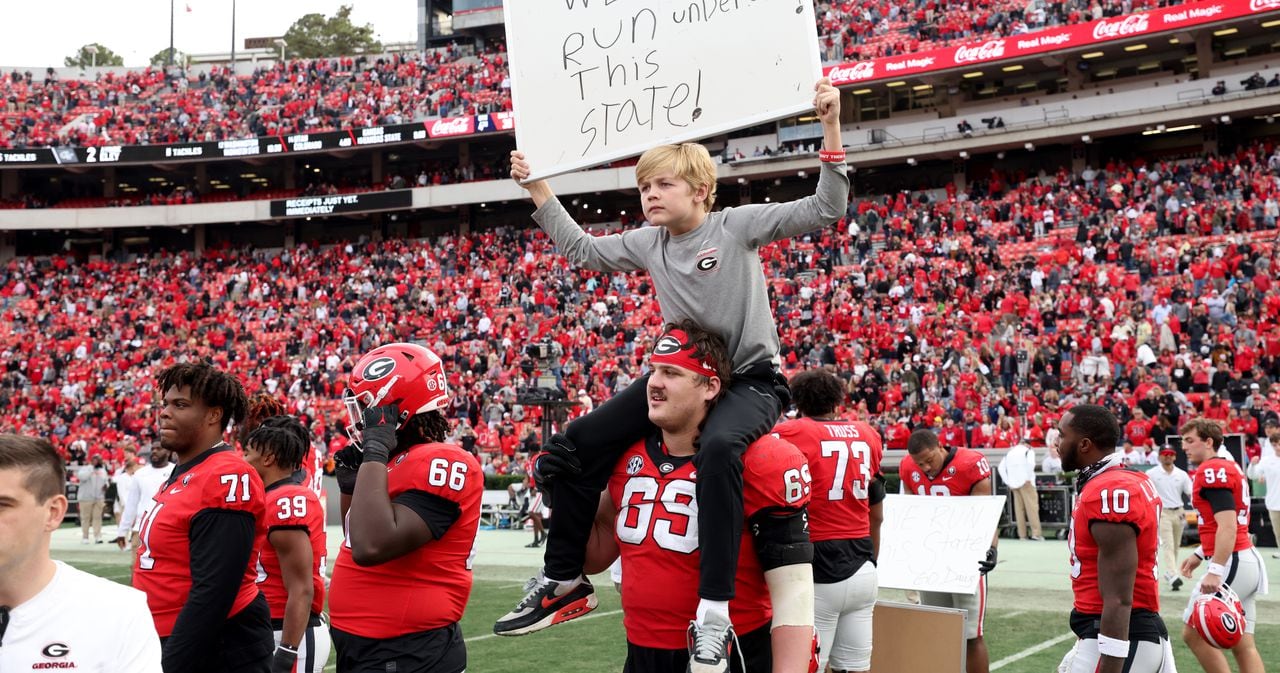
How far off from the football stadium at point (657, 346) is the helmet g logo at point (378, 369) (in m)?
0.03

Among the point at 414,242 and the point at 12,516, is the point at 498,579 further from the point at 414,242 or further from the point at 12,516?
the point at 414,242

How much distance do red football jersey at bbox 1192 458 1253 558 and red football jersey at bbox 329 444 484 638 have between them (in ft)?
16.9

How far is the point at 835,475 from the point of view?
6324 mm

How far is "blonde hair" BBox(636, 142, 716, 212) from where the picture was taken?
3732 millimetres

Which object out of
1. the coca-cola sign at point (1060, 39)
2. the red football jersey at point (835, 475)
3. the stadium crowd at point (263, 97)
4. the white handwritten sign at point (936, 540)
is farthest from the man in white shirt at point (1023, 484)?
the stadium crowd at point (263, 97)

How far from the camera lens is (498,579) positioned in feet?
48.2

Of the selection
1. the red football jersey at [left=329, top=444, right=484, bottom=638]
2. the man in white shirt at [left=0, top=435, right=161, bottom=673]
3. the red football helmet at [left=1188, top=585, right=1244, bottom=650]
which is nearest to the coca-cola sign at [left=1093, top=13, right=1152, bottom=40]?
the red football helmet at [left=1188, top=585, right=1244, bottom=650]

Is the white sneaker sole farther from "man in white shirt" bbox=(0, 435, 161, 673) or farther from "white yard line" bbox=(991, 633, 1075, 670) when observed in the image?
"white yard line" bbox=(991, 633, 1075, 670)

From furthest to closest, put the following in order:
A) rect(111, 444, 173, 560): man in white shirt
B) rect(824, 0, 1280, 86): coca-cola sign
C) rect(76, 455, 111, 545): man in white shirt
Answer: rect(824, 0, 1280, 86): coca-cola sign, rect(76, 455, 111, 545): man in white shirt, rect(111, 444, 173, 560): man in white shirt

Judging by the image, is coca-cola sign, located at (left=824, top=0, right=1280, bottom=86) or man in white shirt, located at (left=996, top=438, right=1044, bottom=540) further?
coca-cola sign, located at (left=824, top=0, right=1280, bottom=86)

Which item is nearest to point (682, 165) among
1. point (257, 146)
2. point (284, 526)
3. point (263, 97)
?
point (284, 526)

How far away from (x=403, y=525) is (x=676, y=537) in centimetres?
84

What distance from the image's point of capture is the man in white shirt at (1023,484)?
18234mm

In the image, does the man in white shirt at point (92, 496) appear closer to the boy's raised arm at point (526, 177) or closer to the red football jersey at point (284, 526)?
the red football jersey at point (284, 526)
